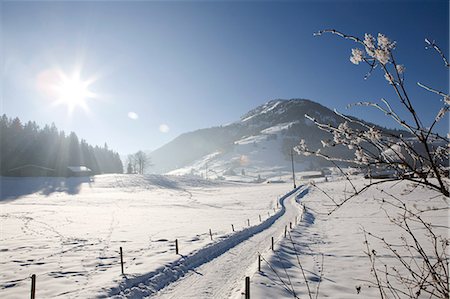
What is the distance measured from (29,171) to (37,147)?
10903 millimetres

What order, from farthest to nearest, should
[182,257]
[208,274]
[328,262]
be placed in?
[182,257] < [328,262] < [208,274]

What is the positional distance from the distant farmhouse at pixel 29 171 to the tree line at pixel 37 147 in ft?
4.34

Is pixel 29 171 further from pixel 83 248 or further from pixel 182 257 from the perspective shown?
pixel 182 257

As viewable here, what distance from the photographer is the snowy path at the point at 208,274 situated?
36.8 feet

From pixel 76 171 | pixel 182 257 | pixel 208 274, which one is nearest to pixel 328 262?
pixel 208 274

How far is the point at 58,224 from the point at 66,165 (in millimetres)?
70942

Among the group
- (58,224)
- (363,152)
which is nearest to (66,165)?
(58,224)

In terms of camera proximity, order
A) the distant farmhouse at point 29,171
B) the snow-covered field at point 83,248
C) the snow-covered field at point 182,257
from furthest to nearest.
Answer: the distant farmhouse at point 29,171 → the snow-covered field at point 83,248 → the snow-covered field at point 182,257

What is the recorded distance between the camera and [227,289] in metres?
11.5

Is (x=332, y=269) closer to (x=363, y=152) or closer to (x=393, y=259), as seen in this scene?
(x=393, y=259)

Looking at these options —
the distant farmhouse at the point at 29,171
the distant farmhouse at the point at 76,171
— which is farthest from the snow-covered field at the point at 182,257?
the distant farmhouse at the point at 76,171

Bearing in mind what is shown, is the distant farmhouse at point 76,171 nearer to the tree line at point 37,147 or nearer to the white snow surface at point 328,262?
the tree line at point 37,147

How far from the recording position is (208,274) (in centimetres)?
1337

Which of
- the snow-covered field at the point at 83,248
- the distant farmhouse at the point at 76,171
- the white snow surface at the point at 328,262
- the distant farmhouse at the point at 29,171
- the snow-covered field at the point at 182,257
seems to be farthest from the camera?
the distant farmhouse at the point at 76,171
